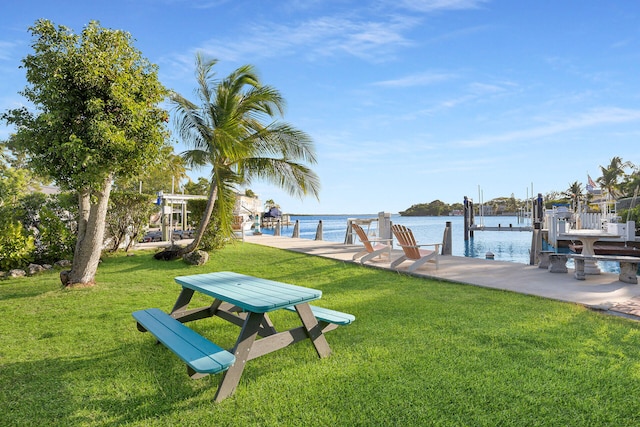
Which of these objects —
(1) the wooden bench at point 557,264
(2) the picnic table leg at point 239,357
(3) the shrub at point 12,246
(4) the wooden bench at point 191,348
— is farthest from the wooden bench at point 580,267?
(3) the shrub at point 12,246

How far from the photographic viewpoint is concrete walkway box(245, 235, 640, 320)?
16.0 feet

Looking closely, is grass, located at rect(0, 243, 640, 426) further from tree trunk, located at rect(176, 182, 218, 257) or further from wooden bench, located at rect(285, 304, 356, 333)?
tree trunk, located at rect(176, 182, 218, 257)

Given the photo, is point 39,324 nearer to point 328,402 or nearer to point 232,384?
point 232,384

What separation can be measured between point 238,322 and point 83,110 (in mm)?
4818

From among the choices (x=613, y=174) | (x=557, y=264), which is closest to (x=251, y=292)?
(x=557, y=264)

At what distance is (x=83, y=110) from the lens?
5.89m

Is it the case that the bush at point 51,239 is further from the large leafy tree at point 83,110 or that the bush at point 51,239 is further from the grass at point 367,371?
the grass at point 367,371

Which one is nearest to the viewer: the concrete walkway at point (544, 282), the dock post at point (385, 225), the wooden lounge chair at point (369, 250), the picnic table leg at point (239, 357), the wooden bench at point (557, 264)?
the picnic table leg at point (239, 357)

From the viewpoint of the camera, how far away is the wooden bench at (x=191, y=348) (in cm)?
217

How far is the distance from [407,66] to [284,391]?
11234 millimetres

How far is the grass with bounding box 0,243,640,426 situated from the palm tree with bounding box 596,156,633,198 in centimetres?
5356

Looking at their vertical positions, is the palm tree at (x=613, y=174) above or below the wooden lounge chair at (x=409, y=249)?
above

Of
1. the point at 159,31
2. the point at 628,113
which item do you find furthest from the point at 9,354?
the point at 628,113

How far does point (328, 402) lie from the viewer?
2355 millimetres
